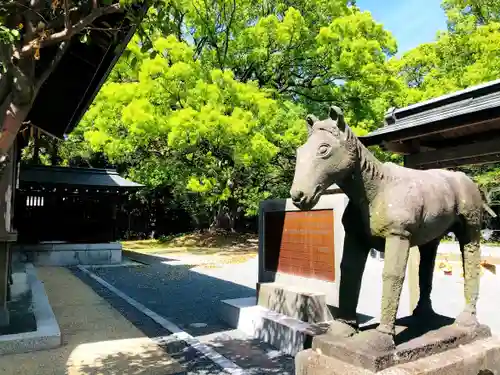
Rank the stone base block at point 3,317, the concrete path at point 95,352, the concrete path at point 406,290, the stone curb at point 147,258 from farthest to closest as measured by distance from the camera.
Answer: the stone curb at point 147,258 < the concrete path at point 406,290 < the stone base block at point 3,317 < the concrete path at point 95,352

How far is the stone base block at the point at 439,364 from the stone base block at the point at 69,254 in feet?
48.6

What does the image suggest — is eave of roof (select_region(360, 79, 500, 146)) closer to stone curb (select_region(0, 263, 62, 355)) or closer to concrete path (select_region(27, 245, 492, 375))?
concrete path (select_region(27, 245, 492, 375))

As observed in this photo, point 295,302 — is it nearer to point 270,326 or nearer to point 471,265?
point 270,326

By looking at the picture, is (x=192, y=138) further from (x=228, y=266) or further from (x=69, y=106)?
(x=69, y=106)

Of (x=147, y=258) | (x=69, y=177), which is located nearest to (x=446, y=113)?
(x=69, y=177)

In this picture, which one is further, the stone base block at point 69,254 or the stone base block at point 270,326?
the stone base block at point 69,254

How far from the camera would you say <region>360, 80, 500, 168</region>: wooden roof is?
4.66 meters

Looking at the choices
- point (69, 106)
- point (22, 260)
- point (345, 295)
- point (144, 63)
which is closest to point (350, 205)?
point (345, 295)

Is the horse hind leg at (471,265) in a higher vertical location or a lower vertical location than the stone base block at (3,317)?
higher

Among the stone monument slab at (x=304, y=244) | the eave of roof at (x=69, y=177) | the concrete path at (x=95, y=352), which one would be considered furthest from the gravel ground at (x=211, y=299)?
the eave of roof at (x=69, y=177)

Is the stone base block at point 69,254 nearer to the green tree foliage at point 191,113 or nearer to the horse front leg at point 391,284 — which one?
the green tree foliage at point 191,113

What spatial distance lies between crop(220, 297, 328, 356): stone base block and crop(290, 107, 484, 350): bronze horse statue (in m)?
2.38

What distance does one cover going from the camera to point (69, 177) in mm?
17062

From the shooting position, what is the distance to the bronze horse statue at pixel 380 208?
3021mm
